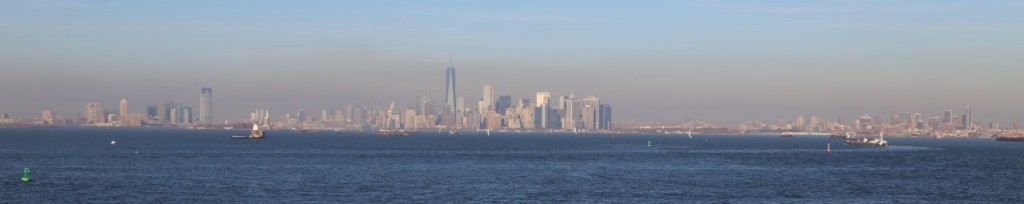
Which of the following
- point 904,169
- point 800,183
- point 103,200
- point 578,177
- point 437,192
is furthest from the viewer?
point 904,169

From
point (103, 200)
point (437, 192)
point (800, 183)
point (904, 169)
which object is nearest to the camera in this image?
point (103, 200)

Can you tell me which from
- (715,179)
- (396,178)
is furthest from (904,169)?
(396,178)

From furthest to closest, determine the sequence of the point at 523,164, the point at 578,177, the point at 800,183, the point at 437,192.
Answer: the point at 523,164 → the point at 578,177 → the point at 800,183 → the point at 437,192

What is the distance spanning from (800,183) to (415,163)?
156 ft

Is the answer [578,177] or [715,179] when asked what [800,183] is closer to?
[715,179]

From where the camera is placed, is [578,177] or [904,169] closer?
[578,177]

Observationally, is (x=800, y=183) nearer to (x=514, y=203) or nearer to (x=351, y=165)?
(x=514, y=203)

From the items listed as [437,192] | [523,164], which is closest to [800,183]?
[437,192]

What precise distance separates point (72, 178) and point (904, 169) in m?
76.1

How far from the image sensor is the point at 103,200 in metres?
75.1

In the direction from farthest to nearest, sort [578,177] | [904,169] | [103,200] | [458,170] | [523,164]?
[523,164]
[904,169]
[458,170]
[578,177]
[103,200]

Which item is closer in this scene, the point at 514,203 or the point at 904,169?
the point at 514,203

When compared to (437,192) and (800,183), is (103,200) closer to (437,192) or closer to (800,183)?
(437,192)

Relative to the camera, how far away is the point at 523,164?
133 meters
